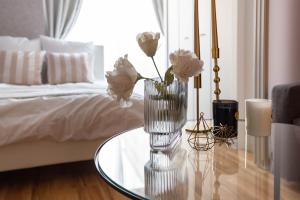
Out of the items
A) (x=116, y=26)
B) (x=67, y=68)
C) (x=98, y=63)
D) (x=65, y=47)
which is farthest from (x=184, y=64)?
(x=116, y=26)

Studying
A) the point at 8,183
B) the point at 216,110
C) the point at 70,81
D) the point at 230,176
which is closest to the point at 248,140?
the point at 216,110

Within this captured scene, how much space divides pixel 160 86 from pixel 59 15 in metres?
3.02

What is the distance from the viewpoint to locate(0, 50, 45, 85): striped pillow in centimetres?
295

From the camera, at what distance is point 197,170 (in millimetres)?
1152

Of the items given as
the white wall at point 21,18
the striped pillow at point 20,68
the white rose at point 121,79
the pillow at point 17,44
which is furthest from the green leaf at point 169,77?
the white wall at point 21,18

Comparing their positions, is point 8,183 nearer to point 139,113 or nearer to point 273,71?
point 139,113

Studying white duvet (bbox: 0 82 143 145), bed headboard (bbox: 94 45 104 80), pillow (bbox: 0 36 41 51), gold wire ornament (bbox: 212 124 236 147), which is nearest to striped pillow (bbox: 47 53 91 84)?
pillow (bbox: 0 36 41 51)

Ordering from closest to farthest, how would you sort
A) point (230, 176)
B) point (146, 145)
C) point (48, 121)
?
point (230, 176) → point (146, 145) → point (48, 121)

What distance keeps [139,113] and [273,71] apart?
115 cm

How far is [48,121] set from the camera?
2107mm

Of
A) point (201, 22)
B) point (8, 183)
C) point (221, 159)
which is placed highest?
point (201, 22)

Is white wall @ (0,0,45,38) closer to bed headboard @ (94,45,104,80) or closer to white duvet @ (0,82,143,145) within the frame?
bed headboard @ (94,45,104,80)

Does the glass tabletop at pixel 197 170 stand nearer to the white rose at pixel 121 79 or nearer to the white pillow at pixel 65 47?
the white rose at pixel 121 79

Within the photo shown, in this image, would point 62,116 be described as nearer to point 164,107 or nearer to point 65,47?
point 164,107
